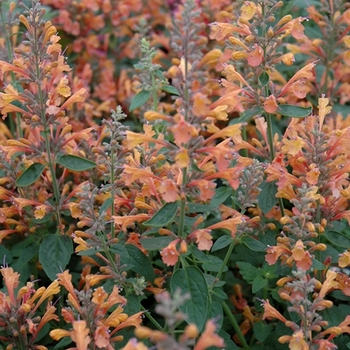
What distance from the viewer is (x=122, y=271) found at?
2.61 m

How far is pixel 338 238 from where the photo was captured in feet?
8.81

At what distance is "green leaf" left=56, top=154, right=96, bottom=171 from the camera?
2740 mm

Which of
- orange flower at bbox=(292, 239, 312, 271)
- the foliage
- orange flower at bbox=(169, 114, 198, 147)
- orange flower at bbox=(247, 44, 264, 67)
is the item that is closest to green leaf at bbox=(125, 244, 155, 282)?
the foliage

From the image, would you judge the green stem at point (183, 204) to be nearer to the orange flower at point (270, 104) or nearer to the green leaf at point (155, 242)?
the green leaf at point (155, 242)

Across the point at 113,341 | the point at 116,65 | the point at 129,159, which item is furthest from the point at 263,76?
the point at 116,65

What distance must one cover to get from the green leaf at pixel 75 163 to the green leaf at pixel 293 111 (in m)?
0.89

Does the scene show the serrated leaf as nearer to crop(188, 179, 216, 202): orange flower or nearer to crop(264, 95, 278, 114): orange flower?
crop(188, 179, 216, 202): orange flower

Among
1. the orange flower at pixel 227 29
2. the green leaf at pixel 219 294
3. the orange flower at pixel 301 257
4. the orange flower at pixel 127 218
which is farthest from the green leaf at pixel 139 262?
the orange flower at pixel 227 29

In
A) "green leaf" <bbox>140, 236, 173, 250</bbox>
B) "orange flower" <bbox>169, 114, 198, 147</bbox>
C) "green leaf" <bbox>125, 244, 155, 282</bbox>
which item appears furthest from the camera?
"green leaf" <bbox>125, 244, 155, 282</bbox>

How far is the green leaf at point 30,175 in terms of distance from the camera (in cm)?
270

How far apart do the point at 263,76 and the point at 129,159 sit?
2.37ft

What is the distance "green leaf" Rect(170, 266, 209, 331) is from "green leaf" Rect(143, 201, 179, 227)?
0.23 meters

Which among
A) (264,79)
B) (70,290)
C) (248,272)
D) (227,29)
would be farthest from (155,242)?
(227,29)

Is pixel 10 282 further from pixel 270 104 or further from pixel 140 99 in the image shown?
pixel 270 104
